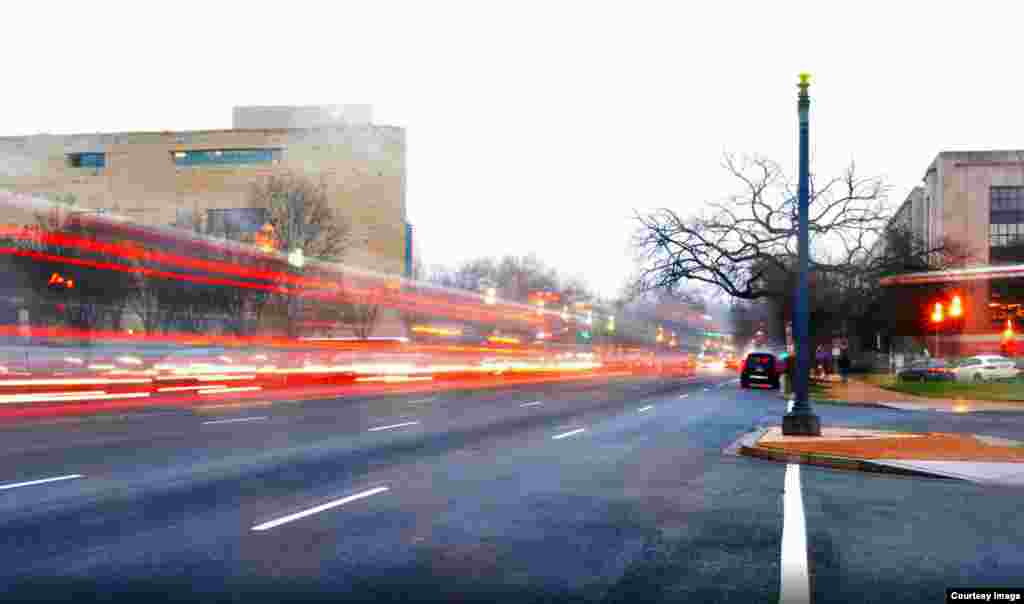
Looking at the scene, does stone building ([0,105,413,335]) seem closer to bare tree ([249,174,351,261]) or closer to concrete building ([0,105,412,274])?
concrete building ([0,105,412,274])

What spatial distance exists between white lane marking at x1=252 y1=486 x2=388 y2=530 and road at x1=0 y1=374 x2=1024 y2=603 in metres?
0.05

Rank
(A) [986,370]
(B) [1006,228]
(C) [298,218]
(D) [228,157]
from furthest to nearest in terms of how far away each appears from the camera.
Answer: (B) [1006,228] < (D) [228,157] < (C) [298,218] < (A) [986,370]

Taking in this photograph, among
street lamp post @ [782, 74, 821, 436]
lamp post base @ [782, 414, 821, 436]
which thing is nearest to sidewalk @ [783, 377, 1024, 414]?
street lamp post @ [782, 74, 821, 436]

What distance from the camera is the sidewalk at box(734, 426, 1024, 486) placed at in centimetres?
1257

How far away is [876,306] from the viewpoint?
53.0 meters

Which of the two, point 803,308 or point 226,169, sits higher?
point 226,169

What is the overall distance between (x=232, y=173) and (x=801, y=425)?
73.1 metres

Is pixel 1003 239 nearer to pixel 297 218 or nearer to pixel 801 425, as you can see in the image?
pixel 297 218

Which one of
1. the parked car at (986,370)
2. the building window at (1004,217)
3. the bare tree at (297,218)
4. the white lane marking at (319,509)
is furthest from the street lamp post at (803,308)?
the building window at (1004,217)

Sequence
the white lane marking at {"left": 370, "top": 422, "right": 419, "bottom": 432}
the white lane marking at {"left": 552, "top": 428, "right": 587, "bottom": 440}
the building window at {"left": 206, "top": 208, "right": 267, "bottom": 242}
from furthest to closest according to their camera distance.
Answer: the building window at {"left": 206, "top": 208, "right": 267, "bottom": 242} < the white lane marking at {"left": 370, "top": 422, "right": 419, "bottom": 432} < the white lane marking at {"left": 552, "top": 428, "right": 587, "bottom": 440}

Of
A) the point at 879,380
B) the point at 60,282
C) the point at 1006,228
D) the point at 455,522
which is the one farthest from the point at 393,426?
the point at 1006,228

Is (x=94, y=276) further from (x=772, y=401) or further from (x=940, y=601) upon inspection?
(x=940, y=601)

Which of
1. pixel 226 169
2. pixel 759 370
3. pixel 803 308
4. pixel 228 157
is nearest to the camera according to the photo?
pixel 803 308

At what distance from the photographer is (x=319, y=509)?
9109mm
